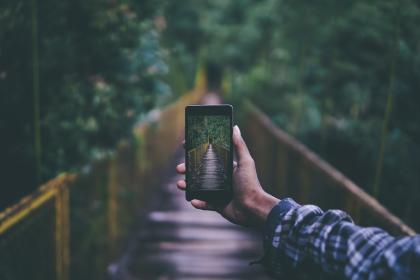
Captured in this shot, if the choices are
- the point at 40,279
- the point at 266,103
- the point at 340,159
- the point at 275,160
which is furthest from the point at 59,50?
the point at 266,103

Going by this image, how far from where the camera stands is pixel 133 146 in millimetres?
7086

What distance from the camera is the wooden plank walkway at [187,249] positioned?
6324 millimetres

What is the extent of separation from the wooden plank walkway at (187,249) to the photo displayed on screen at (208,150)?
13.4ft

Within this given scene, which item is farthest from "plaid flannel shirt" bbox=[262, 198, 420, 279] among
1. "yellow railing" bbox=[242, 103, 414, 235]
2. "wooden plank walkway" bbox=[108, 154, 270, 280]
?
"wooden plank walkway" bbox=[108, 154, 270, 280]

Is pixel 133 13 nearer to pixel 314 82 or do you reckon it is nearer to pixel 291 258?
pixel 291 258

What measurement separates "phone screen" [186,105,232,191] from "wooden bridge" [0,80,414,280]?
34mm

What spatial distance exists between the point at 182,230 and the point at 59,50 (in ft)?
14.4

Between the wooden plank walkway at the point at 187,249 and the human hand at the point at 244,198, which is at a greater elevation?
the human hand at the point at 244,198

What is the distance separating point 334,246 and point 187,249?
572 centimetres

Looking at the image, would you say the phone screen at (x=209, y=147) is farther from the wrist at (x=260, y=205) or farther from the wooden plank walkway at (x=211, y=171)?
the wrist at (x=260, y=205)

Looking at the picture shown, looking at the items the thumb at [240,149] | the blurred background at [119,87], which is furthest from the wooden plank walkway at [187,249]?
the thumb at [240,149]

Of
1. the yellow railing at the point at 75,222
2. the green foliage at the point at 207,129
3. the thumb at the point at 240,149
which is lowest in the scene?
the yellow railing at the point at 75,222

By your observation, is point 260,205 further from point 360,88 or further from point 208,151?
point 360,88

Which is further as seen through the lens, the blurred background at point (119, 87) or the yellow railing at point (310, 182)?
the blurred background at point (119, 87)
